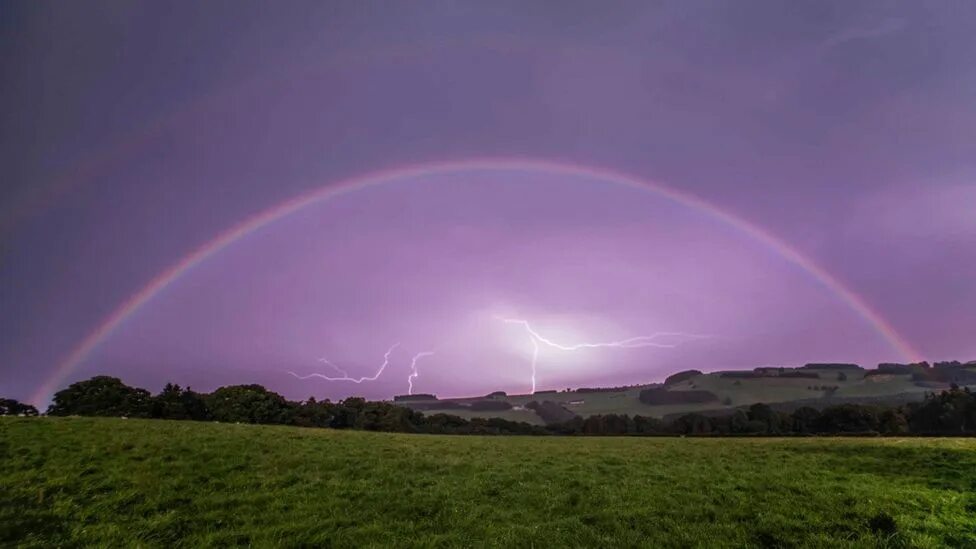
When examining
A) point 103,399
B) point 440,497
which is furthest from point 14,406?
point 440,497

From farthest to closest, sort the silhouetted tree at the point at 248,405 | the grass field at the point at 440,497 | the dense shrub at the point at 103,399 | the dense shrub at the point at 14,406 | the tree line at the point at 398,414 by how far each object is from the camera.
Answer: the silhouetted tree at the point at 248,405, the tree line at the point at 398,414, the dense shrub at the point at 103,399, the dense shrub at the point at 14,406, the grass field at the point at 440,497

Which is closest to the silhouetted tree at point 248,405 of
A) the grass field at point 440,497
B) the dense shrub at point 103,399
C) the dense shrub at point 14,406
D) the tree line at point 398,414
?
the tree line at point 398,414

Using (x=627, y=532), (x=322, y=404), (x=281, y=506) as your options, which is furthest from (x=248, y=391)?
(x=627, y=532)

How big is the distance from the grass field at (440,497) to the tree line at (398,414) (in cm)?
3969

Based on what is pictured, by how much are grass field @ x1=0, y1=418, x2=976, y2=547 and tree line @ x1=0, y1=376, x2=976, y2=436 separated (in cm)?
3969

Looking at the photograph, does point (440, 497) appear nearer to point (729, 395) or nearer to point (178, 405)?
point (178, 405)

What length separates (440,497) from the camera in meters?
16.3

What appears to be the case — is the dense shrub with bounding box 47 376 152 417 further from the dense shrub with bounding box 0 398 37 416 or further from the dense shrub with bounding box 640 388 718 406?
the dense shrub with bounding box 640 388 718 406

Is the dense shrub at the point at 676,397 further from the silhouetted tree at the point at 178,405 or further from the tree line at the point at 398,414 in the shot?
the silhouetted tree at the point at 178,405

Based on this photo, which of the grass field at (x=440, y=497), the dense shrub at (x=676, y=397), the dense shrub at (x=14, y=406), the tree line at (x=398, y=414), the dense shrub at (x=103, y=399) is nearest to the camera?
the grass field at (x=440, y=497)

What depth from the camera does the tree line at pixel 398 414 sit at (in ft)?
203

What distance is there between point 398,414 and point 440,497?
79.3 metres

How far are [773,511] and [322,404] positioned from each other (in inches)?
3351

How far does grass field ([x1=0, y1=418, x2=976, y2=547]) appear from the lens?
40.3ft
